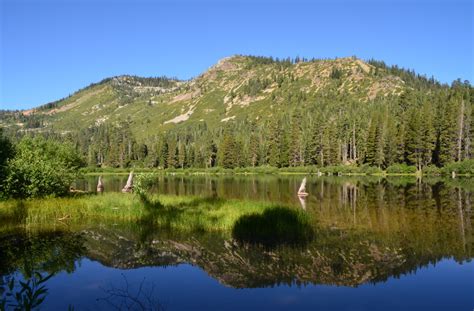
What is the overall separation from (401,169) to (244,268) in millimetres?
98772

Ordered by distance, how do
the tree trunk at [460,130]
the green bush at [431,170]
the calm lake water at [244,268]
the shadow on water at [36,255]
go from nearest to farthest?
1. the calm lake water at [244,268]
2. the shadow on water at [36,255]
3. the green bush at [431,170]
4. the tree trunk at [460,130]

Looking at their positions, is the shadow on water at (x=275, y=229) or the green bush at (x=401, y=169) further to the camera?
the green bush at (x=401, y=169)

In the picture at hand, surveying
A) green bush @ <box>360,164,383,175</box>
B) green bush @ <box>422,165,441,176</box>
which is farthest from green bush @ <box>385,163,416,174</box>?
green bush @ <box>422,165,441,176</box>

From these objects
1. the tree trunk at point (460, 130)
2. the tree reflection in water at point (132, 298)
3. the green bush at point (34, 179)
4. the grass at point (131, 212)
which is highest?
the tree trunk at point (460, 130)

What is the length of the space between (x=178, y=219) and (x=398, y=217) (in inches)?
621

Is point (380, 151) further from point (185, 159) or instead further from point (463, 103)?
point (185, 159)

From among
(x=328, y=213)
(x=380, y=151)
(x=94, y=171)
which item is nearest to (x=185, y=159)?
(x=94, y=171)

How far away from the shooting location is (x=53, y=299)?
1335cm

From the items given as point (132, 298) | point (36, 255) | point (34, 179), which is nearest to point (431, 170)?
point (34, 179)

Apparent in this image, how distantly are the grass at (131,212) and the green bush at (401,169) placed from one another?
8567cm

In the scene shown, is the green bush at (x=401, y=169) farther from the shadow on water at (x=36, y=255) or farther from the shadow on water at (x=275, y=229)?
the shadow on water at (x=36, y=255)

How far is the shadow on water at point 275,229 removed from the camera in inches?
837

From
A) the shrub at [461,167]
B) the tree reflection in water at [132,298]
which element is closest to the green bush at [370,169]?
the shrub at [461,167]

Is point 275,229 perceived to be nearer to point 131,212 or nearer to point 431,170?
point 131,212
